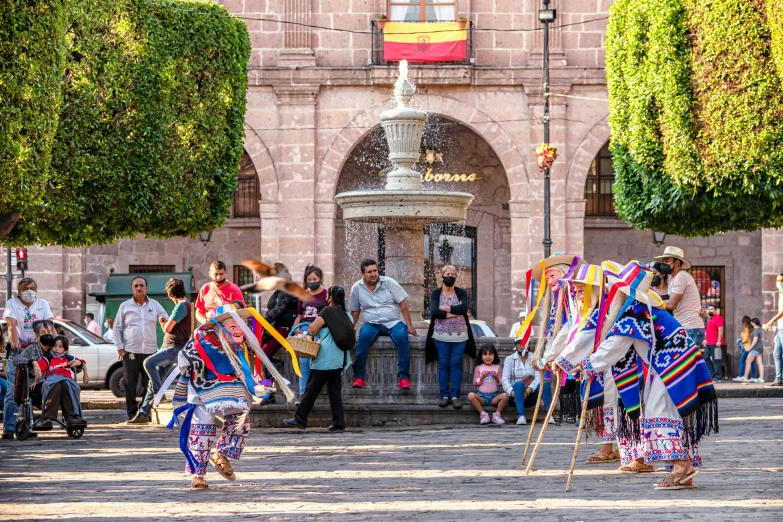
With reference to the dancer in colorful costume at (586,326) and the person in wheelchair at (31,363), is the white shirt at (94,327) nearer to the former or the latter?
the person in wheelchair at (31,363)

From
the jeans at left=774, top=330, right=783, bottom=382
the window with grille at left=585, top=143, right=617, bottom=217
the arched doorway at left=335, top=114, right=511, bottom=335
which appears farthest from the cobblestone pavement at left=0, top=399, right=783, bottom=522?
the window with grille at left=585, top=143, right=617, bottom=217

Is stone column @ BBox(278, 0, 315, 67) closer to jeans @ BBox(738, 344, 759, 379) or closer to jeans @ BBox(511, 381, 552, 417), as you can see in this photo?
jeans @ BBox(738, 344, 759, 379)

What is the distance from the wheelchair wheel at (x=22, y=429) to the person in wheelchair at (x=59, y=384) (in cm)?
34

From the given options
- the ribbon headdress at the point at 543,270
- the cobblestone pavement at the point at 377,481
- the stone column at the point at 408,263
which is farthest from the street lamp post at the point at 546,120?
the ribbon headdress at the point at 543,270

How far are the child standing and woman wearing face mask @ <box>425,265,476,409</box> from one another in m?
0.18

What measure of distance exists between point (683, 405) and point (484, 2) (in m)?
19.1

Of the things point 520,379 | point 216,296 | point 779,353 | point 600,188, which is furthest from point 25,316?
point 600,188

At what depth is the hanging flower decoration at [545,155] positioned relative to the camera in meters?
24.6

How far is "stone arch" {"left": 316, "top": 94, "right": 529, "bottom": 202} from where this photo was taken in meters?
26.5

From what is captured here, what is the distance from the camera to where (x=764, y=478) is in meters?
9.31

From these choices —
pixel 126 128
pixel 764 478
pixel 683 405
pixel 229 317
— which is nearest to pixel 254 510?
pixel 229 317

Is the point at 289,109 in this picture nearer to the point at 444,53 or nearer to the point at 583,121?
the point at 444,53

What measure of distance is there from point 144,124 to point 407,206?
4828 mm

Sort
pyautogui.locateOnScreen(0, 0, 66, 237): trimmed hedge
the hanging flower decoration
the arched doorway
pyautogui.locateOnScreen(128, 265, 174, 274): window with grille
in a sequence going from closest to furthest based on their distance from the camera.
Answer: pyautogui.locateOnScreen(0, 0, 66, 237): trimmed hedge, the hanging flower decoration, the arched doorway, pyautogui.locateOnScreen(128, 265, 174, 274): window with grille
